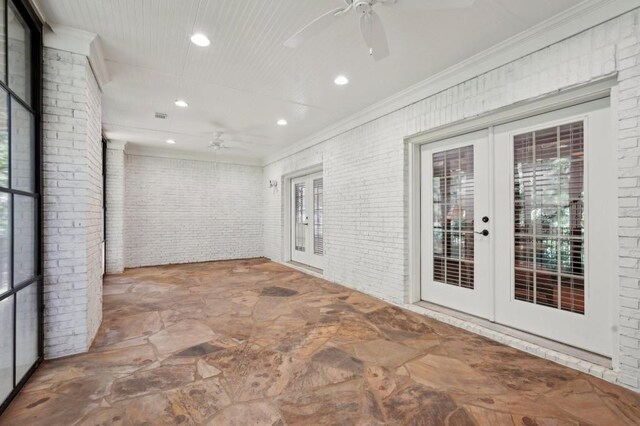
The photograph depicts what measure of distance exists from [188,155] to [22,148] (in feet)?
17.5

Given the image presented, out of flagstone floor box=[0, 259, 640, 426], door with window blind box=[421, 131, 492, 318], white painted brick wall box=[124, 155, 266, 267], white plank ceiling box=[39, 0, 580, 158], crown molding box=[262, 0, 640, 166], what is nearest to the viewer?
flagstone floor box=[0, 259, 640, 426]

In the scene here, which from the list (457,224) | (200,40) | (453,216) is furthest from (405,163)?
(200,40)

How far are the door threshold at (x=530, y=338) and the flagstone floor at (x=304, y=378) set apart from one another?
19 cm

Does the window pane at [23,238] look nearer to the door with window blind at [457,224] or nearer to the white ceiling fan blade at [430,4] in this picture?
the white ceiling fan blade at [430,4]

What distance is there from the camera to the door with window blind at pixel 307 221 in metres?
6.34

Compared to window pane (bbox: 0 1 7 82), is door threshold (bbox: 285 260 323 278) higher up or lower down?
lower down

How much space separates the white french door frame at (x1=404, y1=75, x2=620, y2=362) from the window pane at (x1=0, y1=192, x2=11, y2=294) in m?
3.78

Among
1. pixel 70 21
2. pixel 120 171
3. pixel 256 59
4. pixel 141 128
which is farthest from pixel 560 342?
pixel 120 171

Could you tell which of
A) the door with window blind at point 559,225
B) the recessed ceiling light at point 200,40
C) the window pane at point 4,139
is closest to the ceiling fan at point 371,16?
the recessed ceiling light at point 200,40

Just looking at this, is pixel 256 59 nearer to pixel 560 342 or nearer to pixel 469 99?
pixel 469 99

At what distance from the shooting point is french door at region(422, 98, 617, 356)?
7.93 feet

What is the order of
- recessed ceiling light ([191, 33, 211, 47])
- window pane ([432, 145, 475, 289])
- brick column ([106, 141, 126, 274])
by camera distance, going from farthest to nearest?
1. brick column ([106, 141, 126, 274])
2. window pane ([432, 145, 475, 289])
3. recessed ceiling light ([191, 33, 211, 47])

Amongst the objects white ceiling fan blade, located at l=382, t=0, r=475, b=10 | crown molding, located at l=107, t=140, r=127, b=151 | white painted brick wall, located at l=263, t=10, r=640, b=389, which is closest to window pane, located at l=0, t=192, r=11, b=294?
white ceiling fan blade, located at l=382, t=0, r=475, b=10

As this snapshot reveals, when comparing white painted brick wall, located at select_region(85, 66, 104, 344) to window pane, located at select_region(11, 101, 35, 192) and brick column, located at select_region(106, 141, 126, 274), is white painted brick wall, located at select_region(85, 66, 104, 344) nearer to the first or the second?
window pane, located at select_region(11, 101, 35, 192)
